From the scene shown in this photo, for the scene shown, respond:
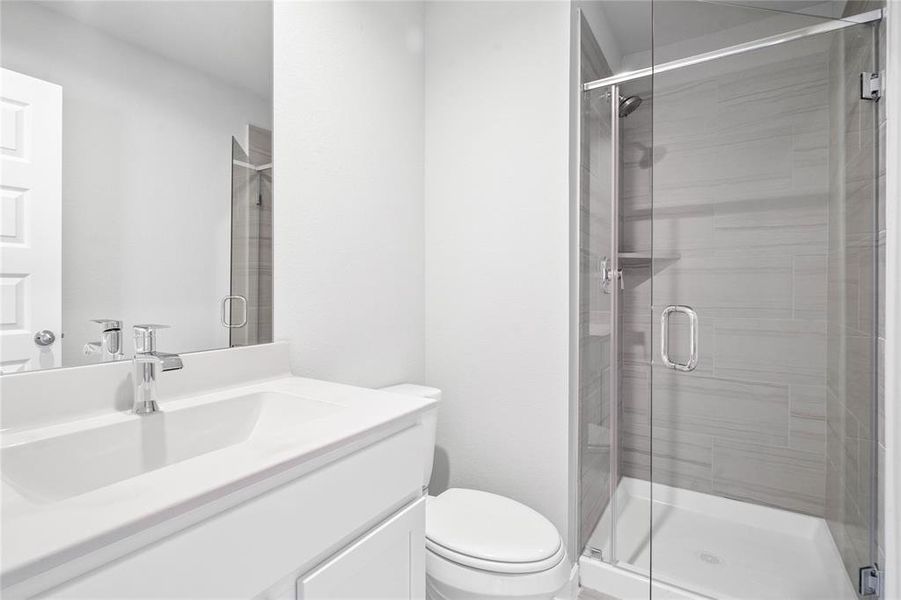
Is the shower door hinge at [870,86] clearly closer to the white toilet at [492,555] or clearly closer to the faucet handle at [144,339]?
the white toilet at [492,555]

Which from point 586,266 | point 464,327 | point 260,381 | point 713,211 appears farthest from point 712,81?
point 260,381

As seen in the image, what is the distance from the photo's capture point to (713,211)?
139cm

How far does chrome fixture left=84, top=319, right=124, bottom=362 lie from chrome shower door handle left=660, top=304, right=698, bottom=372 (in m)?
1.48

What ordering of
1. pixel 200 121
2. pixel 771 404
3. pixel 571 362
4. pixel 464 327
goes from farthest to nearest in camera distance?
pixel 464 327, pixel 571 362, pixel 771 404, pixel 200 121

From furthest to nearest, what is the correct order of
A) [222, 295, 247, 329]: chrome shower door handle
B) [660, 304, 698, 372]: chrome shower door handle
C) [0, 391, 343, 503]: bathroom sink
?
[660, 304, 698, 372]: chrome shower door handle, [222, 295, 247, 329]: chrome shower door handle, [0, 391, 343, 503]: bathroom sink

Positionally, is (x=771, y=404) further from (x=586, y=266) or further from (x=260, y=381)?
(x=260, y=381)

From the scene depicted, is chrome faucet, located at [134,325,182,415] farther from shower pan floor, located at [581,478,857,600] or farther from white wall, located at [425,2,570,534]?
shower pan floor, located at [581,478,857,600]

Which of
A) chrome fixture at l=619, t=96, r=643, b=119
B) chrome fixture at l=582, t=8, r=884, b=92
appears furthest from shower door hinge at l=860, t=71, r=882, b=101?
chrome fixture at l=619, t=96, r=643, b=119

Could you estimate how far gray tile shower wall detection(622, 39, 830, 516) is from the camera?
1.29 meters

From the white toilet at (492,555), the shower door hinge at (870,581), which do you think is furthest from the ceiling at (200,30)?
the shower door hinge at (870,581)

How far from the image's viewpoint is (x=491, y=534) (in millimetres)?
1326

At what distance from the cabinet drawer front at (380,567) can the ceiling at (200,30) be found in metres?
1.15

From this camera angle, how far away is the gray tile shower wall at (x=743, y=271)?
129cm

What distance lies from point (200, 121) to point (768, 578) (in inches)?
79.2
